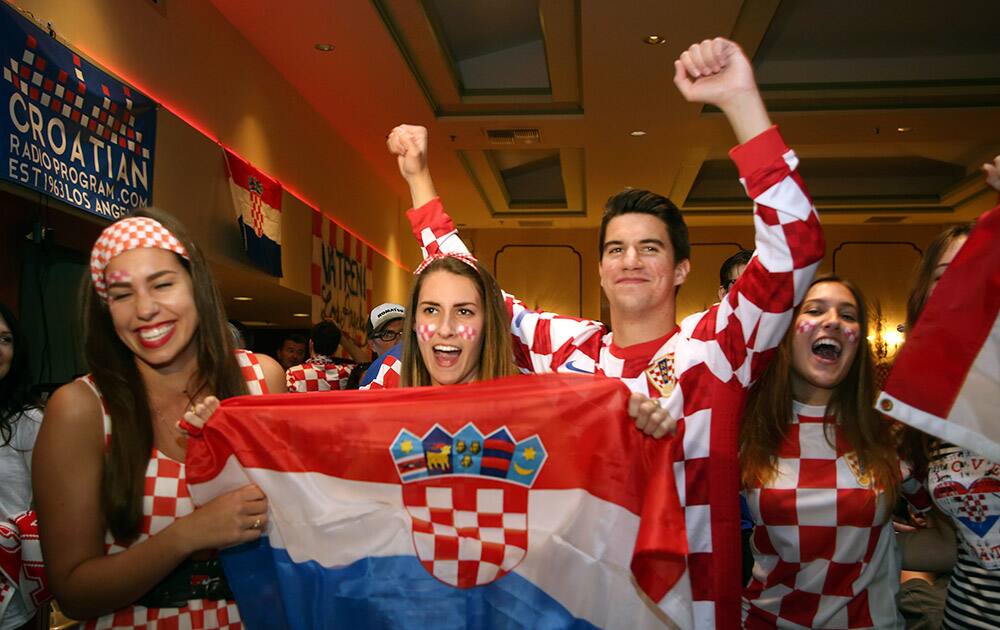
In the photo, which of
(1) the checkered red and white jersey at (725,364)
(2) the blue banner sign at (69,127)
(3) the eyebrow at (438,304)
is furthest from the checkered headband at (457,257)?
(2) the blue banner sign at (69,127)

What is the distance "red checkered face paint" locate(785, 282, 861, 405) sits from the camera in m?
2.23

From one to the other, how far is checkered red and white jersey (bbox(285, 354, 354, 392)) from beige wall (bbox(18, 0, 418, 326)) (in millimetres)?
873

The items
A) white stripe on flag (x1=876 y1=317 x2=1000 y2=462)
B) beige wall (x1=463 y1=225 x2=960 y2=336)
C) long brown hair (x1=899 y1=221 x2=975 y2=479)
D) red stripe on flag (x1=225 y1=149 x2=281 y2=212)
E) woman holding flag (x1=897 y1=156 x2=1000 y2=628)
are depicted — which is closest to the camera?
white stripe on flag (x1=876 y1=317 x2=1000 y2=462)

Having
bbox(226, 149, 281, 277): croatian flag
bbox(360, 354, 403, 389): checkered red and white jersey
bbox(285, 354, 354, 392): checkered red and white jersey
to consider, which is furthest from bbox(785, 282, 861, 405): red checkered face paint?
bbox(226, 149, 281, 277): croatian flag

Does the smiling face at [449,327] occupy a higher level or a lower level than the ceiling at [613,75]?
lower

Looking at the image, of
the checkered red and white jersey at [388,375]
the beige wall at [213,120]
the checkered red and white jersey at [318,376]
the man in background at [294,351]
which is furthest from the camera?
the man in background at [294,351]

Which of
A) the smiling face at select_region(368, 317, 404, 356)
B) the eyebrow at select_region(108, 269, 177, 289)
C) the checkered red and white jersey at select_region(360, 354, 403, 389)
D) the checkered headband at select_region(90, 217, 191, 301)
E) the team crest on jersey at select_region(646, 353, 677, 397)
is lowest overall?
the team crest on jersey at select_region(646, 353, 677, 397)

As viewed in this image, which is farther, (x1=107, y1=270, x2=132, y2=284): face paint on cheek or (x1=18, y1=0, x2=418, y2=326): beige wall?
(x1=18, y1=0, x2=418, y2=326): beige wall

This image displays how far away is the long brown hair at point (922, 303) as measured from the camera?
221 centimetres

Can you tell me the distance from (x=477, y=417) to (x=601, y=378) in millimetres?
274

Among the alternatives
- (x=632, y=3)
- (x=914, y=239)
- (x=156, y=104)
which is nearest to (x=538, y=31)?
(x=632, y=3)

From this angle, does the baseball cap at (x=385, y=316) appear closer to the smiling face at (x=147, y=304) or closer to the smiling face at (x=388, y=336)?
the smiling face at (x=388, y=336)

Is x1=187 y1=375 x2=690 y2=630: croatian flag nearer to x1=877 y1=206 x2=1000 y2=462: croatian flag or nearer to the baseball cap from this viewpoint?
x1=877 y1=206 x2=1000 y2=462: croatian flag

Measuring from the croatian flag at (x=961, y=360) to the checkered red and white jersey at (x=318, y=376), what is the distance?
14.1 feet
